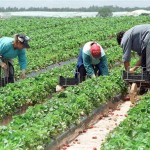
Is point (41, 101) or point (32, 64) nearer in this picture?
point (41, 101)

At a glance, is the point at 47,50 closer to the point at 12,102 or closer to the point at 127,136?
the point at 12,102

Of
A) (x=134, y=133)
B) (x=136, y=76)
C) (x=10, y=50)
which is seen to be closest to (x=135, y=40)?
(x=136, y=76)

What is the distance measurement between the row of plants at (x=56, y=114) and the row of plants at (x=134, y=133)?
1032mm

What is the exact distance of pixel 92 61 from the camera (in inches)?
457

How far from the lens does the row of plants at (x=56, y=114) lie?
22.9 feet

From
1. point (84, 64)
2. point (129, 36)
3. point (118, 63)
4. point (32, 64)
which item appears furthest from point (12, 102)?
point (118, 63)

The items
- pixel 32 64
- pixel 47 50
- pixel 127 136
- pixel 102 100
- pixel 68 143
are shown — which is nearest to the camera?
pixel 127 136

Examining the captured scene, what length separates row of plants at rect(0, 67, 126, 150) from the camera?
6985mm

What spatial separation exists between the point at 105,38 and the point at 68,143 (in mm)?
19759

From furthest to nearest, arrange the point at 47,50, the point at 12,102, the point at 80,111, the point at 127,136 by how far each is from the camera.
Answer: the point at 47,50 < the point at 12,102 < the point at 80,111 < the point at 127,136

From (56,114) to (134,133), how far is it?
1756 millimetres

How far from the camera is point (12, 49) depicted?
11.1 m

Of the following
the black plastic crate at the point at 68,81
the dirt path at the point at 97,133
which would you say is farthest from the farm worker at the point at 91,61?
the dirt path at the point at 97,133

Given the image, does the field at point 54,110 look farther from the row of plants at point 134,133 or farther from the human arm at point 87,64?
the human arm at point 87,64
